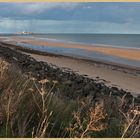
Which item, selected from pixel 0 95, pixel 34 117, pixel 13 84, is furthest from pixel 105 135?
pixel 13 84

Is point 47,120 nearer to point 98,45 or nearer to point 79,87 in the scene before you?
point 79,87

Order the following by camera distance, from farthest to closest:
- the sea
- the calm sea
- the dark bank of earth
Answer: the calm sea, the sea, the dark bank of earth

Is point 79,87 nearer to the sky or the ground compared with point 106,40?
nearer to the sky

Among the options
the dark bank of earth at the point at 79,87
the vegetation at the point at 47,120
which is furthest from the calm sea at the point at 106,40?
the vegetation at the point at 47,120

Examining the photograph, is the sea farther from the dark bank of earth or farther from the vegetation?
the vegetation

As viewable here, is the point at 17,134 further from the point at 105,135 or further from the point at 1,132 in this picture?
the point at 105,135

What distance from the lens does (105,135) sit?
494 centimetres

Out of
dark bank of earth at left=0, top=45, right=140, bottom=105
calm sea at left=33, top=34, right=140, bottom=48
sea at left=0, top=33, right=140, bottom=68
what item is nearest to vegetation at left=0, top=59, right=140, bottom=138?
dark bank of earth at left=0, top=45, right=140, bottom=105

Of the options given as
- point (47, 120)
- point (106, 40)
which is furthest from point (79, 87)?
point (106, 40)

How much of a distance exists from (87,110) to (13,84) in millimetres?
Result: 1433

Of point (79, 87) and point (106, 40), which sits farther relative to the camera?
point (106, 40)

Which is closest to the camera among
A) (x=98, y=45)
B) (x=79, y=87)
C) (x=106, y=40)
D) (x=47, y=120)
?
(x=47, y=120)

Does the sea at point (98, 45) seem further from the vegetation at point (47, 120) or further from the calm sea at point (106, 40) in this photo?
the vegetation at point (47, 120)

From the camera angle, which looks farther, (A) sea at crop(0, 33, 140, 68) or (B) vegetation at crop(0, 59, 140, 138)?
(A) sea at crop(0, 33, 140, 68)
